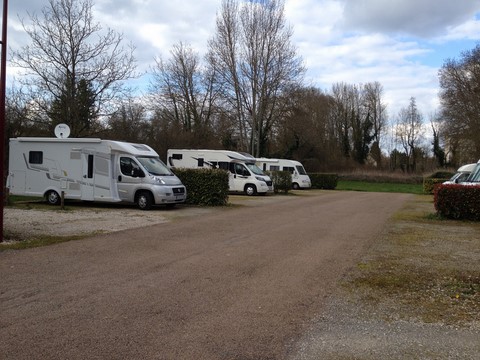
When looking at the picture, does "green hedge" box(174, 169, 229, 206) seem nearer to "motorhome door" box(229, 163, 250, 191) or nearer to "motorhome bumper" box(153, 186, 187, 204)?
"motorhome bumper" box(153, 186, 187, 204)

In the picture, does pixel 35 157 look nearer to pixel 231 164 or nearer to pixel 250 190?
pixel 231 164

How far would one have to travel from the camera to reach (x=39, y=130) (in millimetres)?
25062

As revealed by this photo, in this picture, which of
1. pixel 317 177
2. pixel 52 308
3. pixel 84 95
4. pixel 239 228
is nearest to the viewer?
pixel 52 308

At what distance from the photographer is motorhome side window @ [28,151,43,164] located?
17.6 metres

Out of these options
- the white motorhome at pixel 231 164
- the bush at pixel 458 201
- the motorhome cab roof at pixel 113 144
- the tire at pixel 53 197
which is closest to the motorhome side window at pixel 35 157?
the motorhome cab roof at pixel 113 144

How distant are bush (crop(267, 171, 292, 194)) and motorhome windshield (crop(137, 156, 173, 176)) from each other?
13411mm

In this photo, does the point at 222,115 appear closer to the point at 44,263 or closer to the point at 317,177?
the point at 317,177

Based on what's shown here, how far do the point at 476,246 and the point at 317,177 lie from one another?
104ft

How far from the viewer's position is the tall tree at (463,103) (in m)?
49.1

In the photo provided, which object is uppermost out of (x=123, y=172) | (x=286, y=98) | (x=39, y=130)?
(x=286, y=98)

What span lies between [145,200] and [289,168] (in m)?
21.2

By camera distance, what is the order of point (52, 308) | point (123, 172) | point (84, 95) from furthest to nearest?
1. point (84, 95)
2. point (123, 172)
3. point (52, 308)

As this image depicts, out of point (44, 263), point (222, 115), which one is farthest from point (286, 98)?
point (44, 263)

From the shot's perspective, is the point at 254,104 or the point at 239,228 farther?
the point at 254,104
